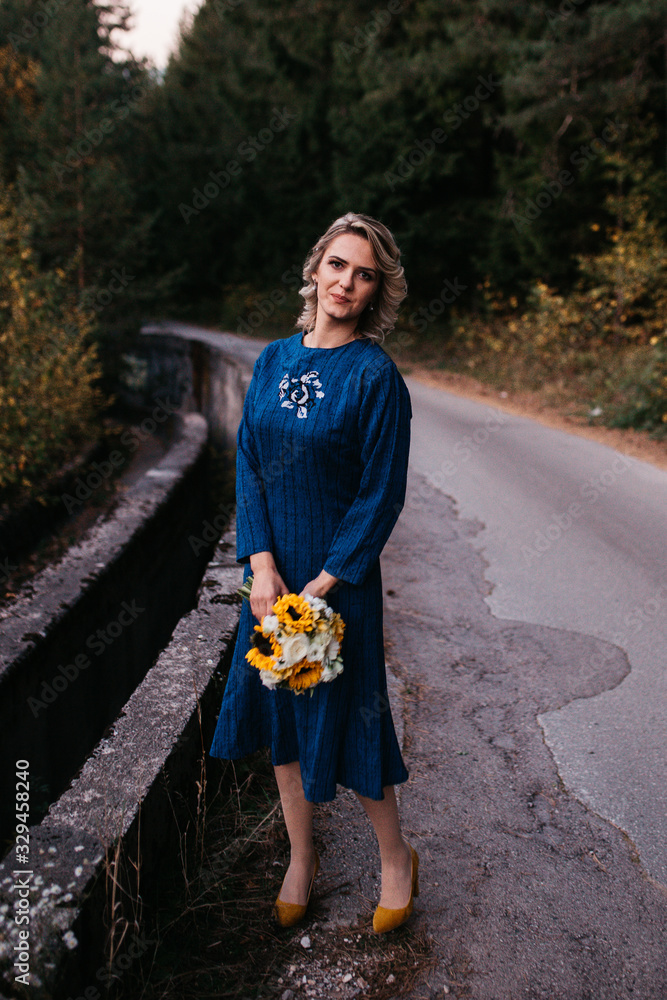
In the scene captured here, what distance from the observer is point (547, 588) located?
4594mm

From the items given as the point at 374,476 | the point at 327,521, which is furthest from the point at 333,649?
the point at 374,476

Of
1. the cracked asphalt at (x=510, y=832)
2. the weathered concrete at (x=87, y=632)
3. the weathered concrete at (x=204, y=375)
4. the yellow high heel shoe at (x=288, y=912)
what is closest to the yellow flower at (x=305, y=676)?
the yellow high heel shoe at (x=288, y=912)

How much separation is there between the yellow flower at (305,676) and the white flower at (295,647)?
0.18 ft

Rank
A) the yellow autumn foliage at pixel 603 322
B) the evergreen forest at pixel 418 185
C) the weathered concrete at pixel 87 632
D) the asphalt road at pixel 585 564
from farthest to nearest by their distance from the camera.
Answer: the yellow autumn foliage at pixel 603 322
the evergreen forest at pixel 418 185
the weathered concrete at pixel 87 632
the asphalt road at pixel 585 564

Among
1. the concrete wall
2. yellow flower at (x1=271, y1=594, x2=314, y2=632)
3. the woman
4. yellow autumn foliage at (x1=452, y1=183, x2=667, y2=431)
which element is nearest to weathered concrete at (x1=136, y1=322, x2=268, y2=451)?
the concrete wall

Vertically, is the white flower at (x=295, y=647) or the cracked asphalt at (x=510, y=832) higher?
the white flower at (x=295, y=647)

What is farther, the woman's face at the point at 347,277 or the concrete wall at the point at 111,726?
the woman's face at the point at 347,277

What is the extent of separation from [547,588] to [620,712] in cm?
142

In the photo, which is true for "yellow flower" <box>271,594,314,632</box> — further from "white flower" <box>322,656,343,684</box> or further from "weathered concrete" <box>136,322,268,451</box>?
"weathered concrete" <box>136,322,268,451</box>

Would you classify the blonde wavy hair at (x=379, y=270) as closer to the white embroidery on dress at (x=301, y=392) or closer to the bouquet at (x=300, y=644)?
the white embroidery on dress at (x=301, y=392)

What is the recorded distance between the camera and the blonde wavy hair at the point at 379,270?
196 centimetres

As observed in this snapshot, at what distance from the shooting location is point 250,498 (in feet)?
6.84

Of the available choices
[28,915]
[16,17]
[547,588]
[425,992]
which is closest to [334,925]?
[425,992]

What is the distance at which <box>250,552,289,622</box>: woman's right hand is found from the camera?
198 centimetres
